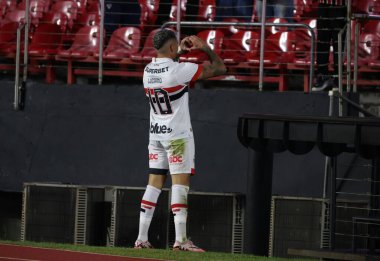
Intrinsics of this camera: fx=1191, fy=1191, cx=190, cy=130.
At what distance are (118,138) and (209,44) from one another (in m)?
1.66

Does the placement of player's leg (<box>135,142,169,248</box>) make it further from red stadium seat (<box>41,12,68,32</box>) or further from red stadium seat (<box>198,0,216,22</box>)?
red stadium seat (<box>41,12,68,32</box>)

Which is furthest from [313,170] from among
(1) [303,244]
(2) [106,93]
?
(2) [106,93]

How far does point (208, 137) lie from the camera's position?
44.1 feet

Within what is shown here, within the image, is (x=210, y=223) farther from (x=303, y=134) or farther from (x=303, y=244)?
(x=303, y=134)

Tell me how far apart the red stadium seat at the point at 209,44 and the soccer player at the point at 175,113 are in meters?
3.76

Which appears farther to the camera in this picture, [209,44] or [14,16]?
[14,16]

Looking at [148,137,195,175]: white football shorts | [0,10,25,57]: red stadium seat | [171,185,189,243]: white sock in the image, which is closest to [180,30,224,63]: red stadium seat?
[0,10,25,57]: red stadium seat

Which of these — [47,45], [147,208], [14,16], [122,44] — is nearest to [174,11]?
[122,44]

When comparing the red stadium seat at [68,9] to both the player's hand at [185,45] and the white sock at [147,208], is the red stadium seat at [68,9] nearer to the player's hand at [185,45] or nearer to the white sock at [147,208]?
the player's hand at [185,45]

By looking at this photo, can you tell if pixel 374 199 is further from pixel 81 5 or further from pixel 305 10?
pixel 81 5

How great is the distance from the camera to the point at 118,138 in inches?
542

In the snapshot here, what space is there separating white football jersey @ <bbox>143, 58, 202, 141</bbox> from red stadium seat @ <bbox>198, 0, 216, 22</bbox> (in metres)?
4.56

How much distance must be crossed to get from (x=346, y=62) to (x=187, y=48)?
338 centimetres

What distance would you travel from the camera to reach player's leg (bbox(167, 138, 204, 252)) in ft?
33.4
